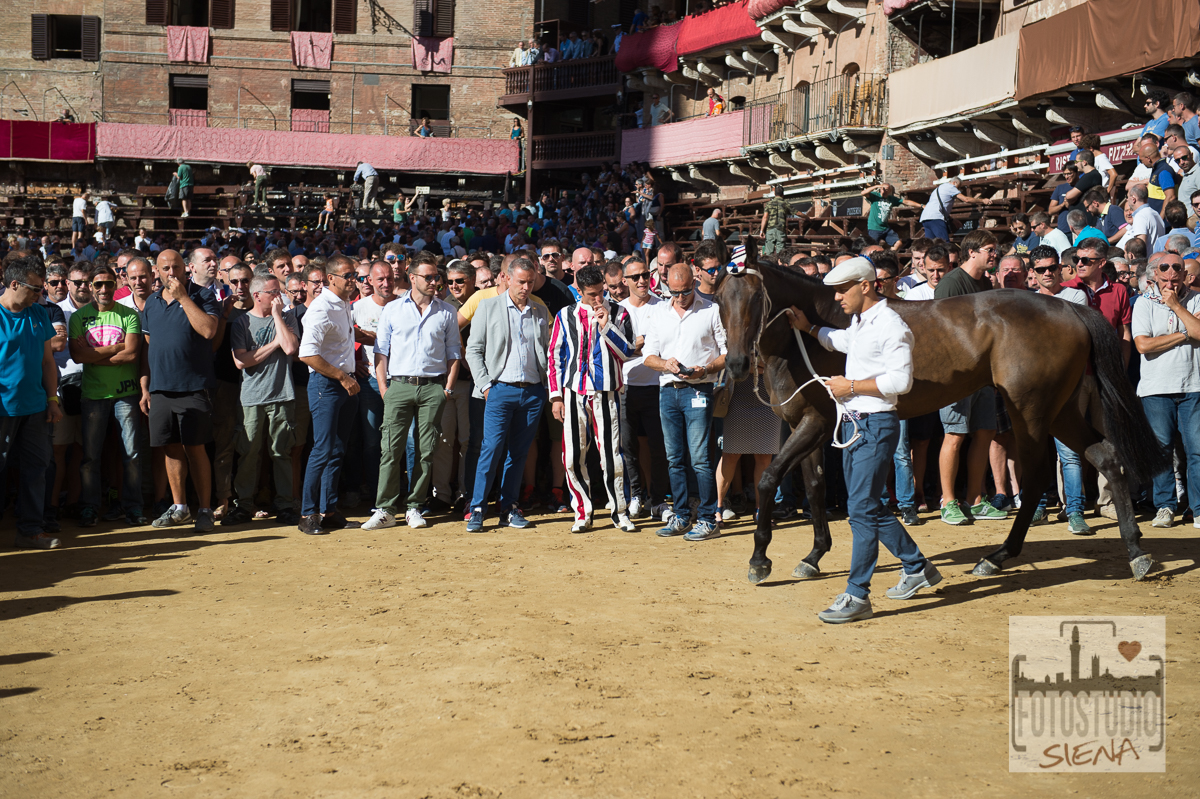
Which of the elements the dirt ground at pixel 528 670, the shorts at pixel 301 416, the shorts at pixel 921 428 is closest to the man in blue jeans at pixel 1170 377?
the dirt ground at pixel 528 670

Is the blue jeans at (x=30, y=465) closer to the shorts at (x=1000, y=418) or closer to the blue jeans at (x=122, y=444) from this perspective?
the blue jeans at (x=122, y=444)

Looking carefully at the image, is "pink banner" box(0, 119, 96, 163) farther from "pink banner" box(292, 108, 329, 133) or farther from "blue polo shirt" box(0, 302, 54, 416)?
"blue polo shirt" box(0, 302, 54, 416)

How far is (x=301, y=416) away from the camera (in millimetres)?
9750

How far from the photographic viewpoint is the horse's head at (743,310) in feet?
23.1

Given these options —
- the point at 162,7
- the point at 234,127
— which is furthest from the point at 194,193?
the point at 162,7

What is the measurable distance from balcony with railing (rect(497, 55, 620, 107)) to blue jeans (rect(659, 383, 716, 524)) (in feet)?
125

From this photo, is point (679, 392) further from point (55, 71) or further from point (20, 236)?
point (55, 71)

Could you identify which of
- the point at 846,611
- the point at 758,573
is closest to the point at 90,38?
the point at 758,573

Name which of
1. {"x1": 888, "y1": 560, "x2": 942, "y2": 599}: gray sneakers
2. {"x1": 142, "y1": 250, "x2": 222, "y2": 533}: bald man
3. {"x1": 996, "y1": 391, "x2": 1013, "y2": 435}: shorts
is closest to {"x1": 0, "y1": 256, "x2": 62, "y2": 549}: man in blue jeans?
{"x1": 142, "y1": 250, "x2": 222, "y2": 533}: bald man

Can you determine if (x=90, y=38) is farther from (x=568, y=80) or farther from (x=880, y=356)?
(x=880, y=356)

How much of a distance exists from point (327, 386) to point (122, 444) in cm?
196

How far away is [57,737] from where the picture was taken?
4805mm

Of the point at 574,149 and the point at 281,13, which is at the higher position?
the point at 281,13

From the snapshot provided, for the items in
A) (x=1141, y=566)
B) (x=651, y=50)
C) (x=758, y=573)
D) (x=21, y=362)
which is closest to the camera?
(x=1141, y=566)
